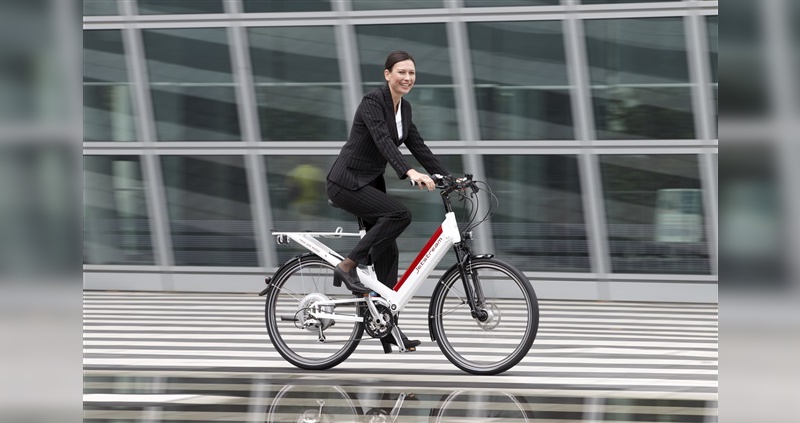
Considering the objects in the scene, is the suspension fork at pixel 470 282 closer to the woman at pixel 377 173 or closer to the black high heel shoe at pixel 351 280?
the woman at pixel 377 173

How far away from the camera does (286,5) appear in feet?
44.5

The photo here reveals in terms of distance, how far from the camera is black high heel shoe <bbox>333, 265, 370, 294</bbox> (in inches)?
255

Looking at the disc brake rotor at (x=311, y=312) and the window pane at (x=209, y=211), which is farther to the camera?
the window pane at (x=209, y=211)

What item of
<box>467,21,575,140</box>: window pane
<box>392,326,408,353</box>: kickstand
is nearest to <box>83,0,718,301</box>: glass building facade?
<box>467,21,575,140</box>: window pane

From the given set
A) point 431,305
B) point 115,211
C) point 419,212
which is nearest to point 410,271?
point 431,305

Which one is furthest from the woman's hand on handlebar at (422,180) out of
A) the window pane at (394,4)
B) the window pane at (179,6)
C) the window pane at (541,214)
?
the window pane at (179,6)

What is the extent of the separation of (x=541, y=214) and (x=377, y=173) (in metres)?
6.79

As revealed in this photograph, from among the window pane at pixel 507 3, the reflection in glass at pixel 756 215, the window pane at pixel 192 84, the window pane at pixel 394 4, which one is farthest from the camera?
the window pane at pixel 192 84

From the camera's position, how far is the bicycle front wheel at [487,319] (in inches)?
239

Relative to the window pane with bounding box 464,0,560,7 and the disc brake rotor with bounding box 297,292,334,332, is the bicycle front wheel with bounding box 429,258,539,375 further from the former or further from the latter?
the window pane with bounding box 464,0,560,7

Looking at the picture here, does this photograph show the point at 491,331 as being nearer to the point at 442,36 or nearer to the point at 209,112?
the point at 442,36

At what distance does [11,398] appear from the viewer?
1.83 m

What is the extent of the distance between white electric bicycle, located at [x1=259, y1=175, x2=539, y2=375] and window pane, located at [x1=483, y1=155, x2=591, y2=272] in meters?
6.56

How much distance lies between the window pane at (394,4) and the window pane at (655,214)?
8.74 ft
